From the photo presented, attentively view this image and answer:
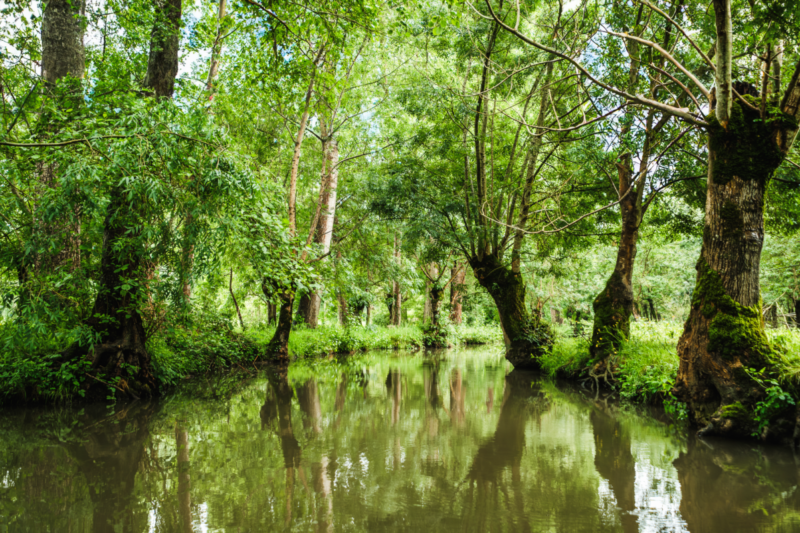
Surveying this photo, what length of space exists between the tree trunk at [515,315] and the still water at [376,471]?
4858 mm

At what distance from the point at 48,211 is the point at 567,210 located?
10964 millimetres

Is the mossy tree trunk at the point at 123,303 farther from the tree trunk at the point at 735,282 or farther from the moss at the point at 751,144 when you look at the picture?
the moss at the point at 751,144

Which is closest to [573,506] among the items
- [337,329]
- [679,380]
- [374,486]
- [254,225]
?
[374,486]

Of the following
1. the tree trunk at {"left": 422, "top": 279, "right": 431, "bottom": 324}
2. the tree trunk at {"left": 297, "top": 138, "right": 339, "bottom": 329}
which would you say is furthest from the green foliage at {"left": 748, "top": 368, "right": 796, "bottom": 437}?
the tree trunk at {"left": 422, "top": 279, "right": 431, "bottom": 324}

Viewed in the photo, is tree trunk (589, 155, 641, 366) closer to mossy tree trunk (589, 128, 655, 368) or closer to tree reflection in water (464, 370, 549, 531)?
mossy tree trunk (589, 128, 655, 368)

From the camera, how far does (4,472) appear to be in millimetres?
3814

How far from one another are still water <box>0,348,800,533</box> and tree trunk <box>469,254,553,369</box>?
4858mm

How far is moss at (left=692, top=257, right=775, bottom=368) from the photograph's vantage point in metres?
4.74

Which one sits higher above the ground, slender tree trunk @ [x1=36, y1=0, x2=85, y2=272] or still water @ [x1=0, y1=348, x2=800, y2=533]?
slender tree trunk @ [x1=36, y1=0, x2=85, y2=272]

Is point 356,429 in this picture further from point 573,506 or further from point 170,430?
point 573,506

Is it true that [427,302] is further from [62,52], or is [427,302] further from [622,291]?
[62,52]

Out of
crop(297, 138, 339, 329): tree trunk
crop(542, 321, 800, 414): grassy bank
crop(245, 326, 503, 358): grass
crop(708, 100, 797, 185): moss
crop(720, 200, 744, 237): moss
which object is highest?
crop(297, 138, 339, 329): tree trunk

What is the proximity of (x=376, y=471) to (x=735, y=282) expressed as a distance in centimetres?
452

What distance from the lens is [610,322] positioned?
8.69m
